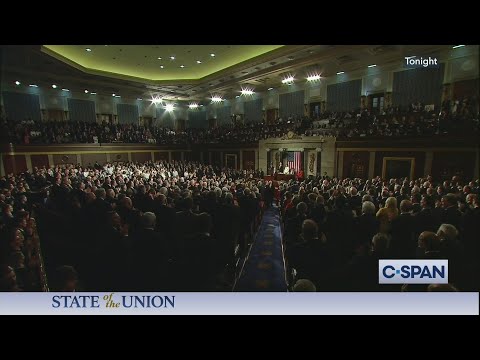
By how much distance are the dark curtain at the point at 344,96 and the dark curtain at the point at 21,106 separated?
65.2ft

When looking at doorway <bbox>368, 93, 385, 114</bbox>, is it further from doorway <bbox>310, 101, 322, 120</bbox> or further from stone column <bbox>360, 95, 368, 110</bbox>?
doorway <bbox>310, 101, 322, 120</bbox>

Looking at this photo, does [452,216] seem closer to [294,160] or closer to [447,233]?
[447,233]

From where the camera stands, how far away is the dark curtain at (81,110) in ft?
57.4

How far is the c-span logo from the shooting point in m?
2.84

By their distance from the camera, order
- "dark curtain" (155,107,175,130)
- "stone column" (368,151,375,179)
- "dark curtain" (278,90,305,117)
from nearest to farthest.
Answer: "stone column" (368,151,375,179)
"dark curtain" (278,90,305,117)
"dark curtain" (155,107,175,130)

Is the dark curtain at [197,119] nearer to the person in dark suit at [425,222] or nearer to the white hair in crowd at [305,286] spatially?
the person in dark suit at [425,222]

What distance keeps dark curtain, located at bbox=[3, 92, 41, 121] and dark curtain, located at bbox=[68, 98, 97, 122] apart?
1.96m

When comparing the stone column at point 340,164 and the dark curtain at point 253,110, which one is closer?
the stone column at point 340,164

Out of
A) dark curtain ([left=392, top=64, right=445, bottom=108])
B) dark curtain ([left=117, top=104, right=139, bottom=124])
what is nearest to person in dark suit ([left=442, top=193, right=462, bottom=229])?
dark curtain ([left=392, top=64, right=445, bottom=108])

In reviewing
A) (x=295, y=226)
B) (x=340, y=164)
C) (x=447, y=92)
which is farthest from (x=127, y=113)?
(x=447, y=92)

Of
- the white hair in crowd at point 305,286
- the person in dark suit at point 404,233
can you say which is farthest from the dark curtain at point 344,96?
the white hair in crowd at point 305,286

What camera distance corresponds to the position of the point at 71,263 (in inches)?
125

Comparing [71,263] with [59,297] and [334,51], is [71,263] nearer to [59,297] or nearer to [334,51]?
[59,297]

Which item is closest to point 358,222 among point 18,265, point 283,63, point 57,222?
point 18,265
